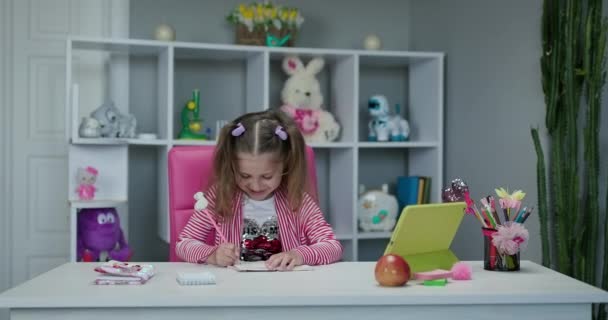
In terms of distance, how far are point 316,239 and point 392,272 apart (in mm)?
560

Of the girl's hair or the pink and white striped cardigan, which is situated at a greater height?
the girl's hair

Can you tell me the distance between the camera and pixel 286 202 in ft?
6.80

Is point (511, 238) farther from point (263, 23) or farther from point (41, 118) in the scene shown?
point (41, 118)

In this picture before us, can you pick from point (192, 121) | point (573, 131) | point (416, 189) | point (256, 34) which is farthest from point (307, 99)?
point (573, 131)

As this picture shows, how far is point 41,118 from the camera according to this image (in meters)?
3.57

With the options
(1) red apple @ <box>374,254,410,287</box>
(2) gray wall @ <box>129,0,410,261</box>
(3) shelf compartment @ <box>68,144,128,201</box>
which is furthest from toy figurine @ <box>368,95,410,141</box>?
(1) red apple @ <box>374,254,410,287</box>

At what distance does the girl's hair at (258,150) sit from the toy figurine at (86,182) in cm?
139

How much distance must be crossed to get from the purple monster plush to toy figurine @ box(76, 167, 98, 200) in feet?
0.21

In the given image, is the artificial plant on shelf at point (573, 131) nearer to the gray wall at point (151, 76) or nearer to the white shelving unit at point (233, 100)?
the white shelving unit at point (233, 100)

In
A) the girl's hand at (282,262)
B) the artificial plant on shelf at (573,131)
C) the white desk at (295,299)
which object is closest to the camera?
the white desk at (295,299)

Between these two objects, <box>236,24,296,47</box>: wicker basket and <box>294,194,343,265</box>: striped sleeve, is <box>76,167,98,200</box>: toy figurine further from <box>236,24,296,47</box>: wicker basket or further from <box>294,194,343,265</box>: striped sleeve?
<box>294,194,343,265</box>: striped sleeve

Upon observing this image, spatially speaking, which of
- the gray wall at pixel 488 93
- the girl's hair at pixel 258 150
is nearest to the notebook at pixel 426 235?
the girl's hair at pixel 258 150

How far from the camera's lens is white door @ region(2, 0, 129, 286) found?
140 inches

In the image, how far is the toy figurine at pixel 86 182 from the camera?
3.23 m
